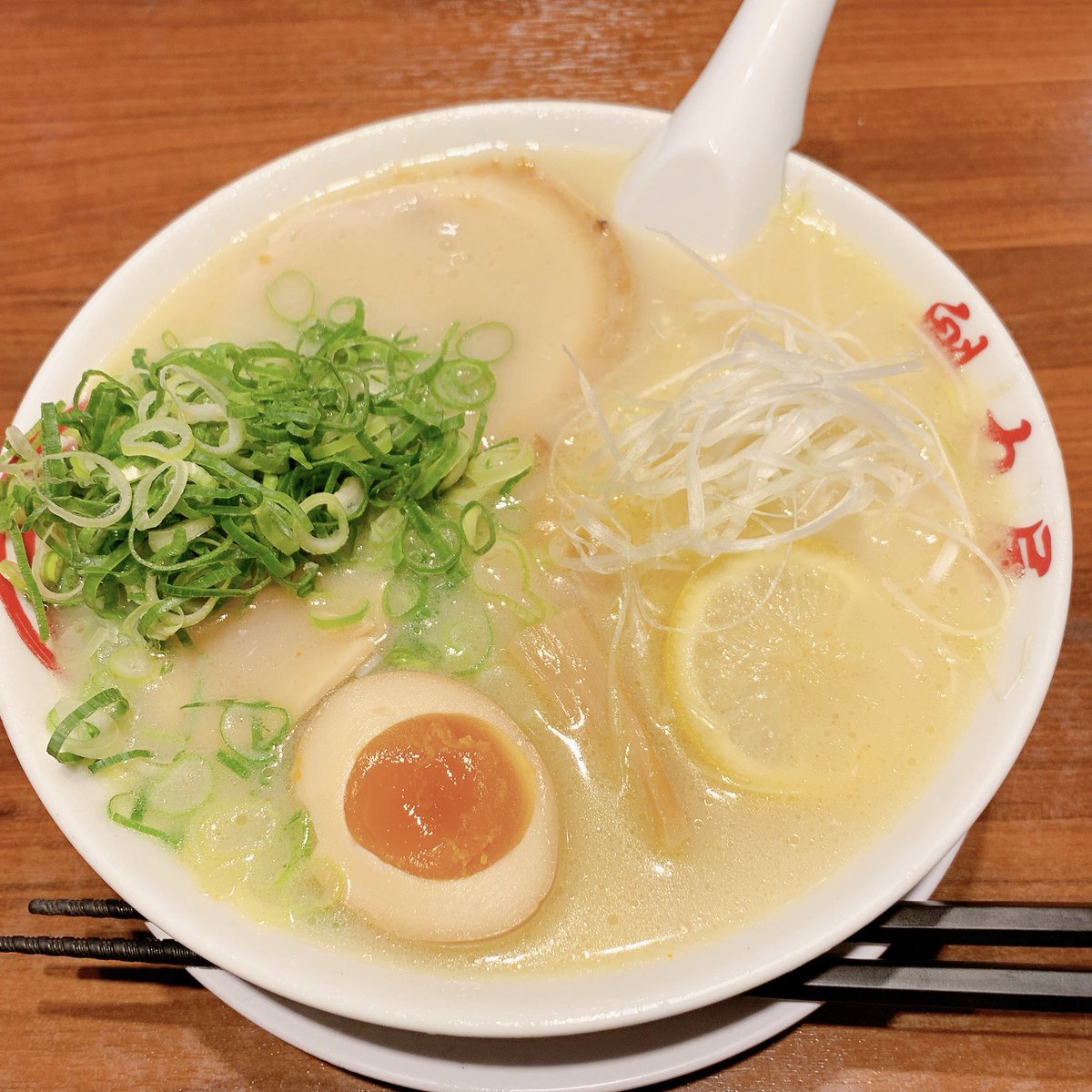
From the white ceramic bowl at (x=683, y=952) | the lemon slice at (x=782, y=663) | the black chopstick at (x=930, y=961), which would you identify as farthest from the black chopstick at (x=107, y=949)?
the lemon slice at (x=782, y=663)

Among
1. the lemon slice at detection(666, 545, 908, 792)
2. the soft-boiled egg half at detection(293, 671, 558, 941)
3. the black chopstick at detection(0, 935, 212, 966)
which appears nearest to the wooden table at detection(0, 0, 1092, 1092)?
the black chopstick at detection(0, 935, 212, 966)

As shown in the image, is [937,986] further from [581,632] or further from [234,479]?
[234,479]

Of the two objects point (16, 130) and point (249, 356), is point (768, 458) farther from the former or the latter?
point (16, 130)

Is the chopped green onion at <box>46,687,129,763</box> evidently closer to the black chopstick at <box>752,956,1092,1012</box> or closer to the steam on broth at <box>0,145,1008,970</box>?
the steam on broth at <box>0,145,1008,970</box>

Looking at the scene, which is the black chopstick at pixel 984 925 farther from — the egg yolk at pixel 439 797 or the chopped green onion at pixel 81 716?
the chopped green onion at pixel 81 716

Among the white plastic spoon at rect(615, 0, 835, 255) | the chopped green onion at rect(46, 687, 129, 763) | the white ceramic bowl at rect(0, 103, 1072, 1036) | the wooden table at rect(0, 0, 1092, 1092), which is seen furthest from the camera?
the wooden table at rect(0, 0, 1092, 1092)
